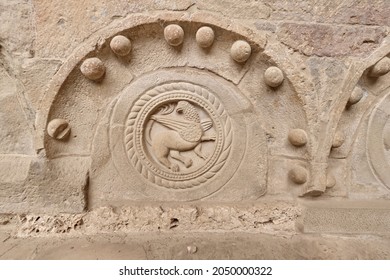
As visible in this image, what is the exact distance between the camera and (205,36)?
144 cm

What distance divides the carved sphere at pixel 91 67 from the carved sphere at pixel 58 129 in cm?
32

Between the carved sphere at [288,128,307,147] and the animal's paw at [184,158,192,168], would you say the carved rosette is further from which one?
the carved sphere at [288,128,307,147]

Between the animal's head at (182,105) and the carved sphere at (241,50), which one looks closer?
the carved sphere at (241,50)

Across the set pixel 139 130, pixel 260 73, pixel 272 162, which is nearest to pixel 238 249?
pixel 272 162

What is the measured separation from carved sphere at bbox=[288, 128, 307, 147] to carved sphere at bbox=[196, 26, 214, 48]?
0.75 metres

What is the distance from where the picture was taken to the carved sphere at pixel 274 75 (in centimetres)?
146

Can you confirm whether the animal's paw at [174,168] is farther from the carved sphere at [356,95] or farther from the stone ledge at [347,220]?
the carved sphere at [356,95]

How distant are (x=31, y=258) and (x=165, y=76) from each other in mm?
1263

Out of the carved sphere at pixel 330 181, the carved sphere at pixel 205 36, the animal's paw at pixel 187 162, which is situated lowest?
the carved sphere at pixel 330 181

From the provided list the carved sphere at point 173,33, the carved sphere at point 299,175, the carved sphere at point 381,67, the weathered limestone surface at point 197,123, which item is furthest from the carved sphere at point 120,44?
the carved sphere at point 381,67

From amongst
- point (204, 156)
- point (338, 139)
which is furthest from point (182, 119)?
point (338, 139)

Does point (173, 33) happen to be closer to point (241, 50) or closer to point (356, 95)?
point (241, 50)

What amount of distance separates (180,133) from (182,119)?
9cm

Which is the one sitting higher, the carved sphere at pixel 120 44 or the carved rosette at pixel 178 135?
the carved sphere at pixel 120 44
